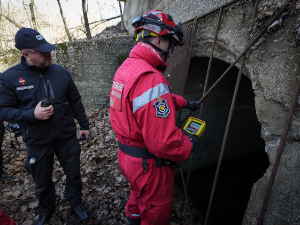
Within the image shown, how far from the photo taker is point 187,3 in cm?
298

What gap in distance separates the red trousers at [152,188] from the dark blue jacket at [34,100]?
1.09 m

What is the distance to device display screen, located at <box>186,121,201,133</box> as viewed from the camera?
5.98ft

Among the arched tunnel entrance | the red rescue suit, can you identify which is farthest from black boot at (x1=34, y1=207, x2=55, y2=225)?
the arched tunnel entrance

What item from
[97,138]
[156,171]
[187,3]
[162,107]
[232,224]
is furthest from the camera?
[97,138]

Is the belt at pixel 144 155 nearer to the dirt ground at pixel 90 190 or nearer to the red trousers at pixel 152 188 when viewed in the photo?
the red trousers at pixel 152 188

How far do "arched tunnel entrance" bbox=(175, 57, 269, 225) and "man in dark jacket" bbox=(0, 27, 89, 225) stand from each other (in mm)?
2352

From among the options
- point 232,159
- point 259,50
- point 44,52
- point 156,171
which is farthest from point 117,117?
point 232,159

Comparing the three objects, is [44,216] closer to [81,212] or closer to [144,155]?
[81,212]

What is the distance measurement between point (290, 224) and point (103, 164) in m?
3.37

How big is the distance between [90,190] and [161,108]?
9.02ft

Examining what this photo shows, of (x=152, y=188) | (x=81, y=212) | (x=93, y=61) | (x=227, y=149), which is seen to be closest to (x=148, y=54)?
(x=152, y=188)

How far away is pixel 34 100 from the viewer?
204cm

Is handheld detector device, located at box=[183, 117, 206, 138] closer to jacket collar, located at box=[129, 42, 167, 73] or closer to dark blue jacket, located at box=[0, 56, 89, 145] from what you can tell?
jacket collar, located at box=[129, 42, 167, 73]

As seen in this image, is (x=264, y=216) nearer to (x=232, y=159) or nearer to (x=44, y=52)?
(x=44, y=52)
